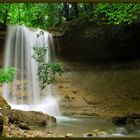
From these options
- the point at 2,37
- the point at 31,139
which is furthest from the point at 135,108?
the point at 31,139

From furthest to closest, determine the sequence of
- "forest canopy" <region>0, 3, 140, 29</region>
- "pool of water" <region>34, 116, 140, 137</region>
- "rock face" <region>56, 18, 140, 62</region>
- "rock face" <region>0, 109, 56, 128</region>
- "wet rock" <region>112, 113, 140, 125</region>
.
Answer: "forest canopy" <region>0, 3, 140, 29</region> < "rock face" <region>56, 18, 140, 62</region> < "wet rock" <region>112, 113, 140, 125</region> < "rock face" <region>0, 109, 56, 128</region> < "pool of water" <region>34, 116, 140, 137</region>

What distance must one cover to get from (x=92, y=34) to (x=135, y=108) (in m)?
4.48

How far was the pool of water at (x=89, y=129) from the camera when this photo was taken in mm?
9711

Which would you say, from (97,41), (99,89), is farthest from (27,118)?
(97,41)

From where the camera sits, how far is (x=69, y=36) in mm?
17188

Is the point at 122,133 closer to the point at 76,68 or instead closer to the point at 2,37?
the point at 76,68

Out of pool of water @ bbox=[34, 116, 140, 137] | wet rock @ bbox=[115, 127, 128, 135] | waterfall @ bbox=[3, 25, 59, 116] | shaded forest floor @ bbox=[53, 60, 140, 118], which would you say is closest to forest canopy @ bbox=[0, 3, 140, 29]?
waterfall @ bbox=[3, 25, 59, 116]

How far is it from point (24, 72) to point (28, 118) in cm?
636

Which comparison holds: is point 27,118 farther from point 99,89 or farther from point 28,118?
point 99,89

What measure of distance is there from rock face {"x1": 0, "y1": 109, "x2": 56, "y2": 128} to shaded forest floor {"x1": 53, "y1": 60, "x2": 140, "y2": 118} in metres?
3.83

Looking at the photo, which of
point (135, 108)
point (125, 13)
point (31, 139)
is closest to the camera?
point (31, 139)

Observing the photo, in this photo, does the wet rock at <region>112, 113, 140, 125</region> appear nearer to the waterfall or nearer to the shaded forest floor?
the shaded forest floor

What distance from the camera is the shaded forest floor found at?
49.1 feet

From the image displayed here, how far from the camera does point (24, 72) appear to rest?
55.0 ft
